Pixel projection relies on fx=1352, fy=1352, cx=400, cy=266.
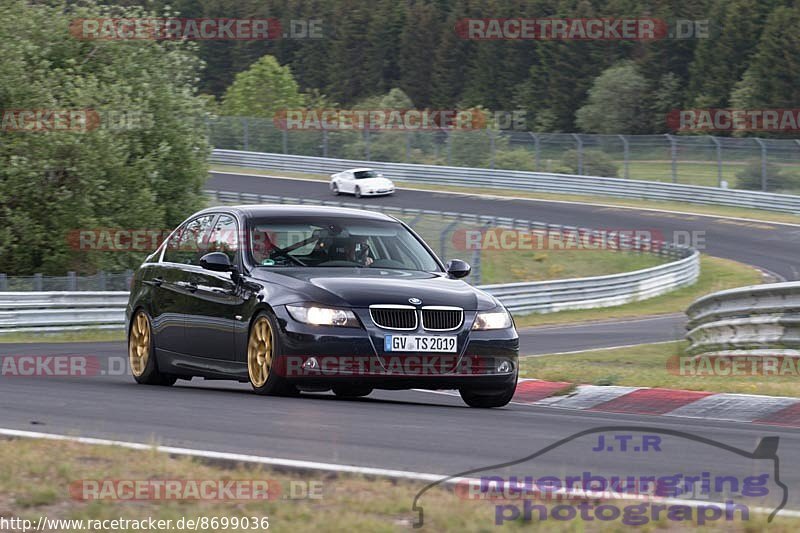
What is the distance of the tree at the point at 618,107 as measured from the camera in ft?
326

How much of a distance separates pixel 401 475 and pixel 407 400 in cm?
506

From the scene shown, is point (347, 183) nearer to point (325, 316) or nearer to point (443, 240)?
point (443, 240)

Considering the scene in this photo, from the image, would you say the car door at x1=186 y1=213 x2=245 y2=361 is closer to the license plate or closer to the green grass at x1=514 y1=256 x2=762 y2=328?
the license plate

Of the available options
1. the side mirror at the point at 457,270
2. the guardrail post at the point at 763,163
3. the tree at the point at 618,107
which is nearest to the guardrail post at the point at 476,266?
the side mirror at the point at 457,270

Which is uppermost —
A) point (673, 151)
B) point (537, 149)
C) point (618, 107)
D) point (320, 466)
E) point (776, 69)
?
point (320, 466)

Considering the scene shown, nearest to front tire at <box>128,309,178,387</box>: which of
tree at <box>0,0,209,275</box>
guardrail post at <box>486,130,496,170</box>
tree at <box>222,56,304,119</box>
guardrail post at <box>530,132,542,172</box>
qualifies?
tree at <box>0,0,209,275</box>

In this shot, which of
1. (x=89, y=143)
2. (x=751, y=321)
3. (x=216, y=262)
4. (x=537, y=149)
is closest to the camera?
(x=216, y=262)

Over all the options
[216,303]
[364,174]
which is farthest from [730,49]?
[216,303]

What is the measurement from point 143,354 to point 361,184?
42515 mm

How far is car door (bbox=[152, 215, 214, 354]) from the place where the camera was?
11367 millimetres

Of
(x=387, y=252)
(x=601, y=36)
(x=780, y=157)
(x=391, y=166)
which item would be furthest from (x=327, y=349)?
(x=601, y=36)

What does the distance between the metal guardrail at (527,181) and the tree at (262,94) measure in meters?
32.4

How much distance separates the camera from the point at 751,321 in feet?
50.9

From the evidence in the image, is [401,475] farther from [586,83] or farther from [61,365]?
[586,83]
